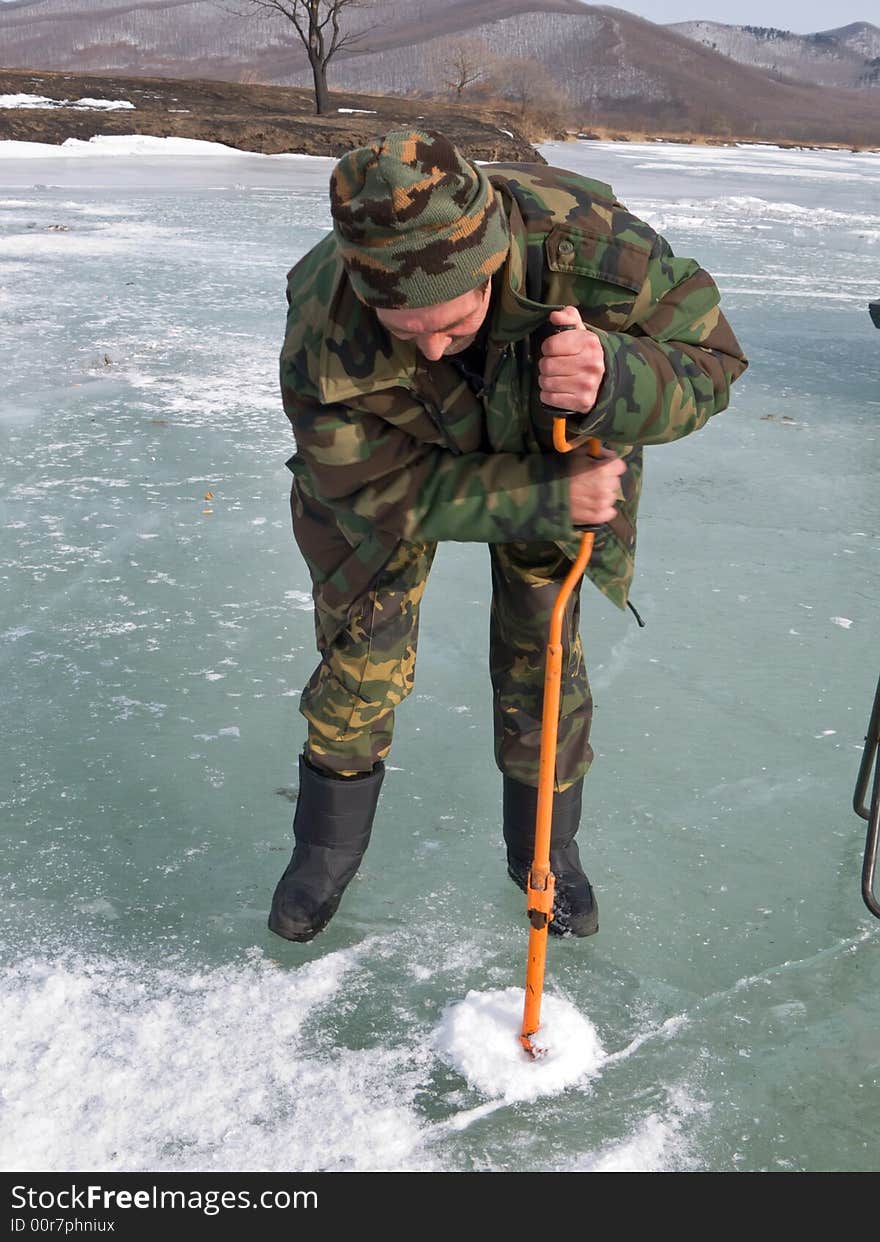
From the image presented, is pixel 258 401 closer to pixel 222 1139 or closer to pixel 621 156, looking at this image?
pixel 222 1139

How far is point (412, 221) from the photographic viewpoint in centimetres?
155

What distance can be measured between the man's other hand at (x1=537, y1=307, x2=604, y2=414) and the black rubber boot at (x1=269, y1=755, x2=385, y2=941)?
0.91m

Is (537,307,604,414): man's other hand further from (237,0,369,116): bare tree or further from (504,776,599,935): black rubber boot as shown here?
(237,0,369,116): bare tree

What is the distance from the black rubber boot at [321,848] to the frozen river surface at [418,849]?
0.05 meters

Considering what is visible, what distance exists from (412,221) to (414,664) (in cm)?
89

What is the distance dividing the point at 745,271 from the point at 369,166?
8931mm

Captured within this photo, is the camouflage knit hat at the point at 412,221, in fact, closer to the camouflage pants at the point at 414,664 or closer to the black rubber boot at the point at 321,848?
the camouflage pants at the point at 414,664

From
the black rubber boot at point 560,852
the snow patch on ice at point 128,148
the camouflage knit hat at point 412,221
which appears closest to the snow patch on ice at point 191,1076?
the black rubber boot at point 560,852

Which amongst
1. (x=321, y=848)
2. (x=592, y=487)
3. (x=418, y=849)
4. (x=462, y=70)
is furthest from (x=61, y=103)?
(x=462, y=70)

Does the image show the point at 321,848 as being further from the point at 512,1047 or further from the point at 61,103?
the point at 61,103

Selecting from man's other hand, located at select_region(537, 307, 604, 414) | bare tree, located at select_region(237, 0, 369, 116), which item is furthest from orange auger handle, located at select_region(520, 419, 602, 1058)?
bare tree, located at select_region(237, 0, 369, 116)

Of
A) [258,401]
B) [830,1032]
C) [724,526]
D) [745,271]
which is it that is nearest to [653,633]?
[724,526]

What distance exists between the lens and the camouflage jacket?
1.76 metres

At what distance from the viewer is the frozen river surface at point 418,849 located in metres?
1.85
